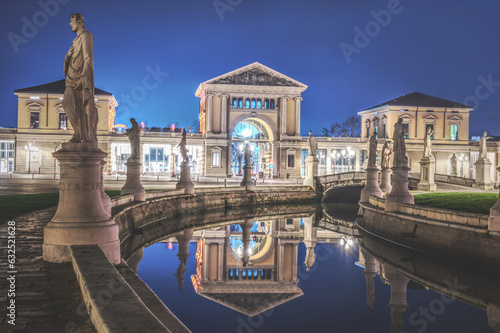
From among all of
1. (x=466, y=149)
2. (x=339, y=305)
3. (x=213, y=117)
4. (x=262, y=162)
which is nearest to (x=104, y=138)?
(x=213, y=117)

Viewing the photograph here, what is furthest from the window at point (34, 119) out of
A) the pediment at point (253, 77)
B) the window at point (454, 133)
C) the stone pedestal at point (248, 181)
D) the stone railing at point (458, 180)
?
the window at point (454, 133)

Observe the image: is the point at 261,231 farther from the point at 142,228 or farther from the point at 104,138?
the point at 104,138

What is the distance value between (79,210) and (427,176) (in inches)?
1246

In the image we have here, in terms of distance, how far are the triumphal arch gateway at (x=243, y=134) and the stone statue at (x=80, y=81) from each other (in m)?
52.3

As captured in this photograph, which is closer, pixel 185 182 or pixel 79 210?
pixel 79 210

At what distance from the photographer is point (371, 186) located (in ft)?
88.6

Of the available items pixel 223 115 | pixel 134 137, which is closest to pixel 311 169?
pixel 134 137

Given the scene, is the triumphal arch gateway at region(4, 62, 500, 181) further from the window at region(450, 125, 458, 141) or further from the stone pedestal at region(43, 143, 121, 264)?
the stone pedestal at region(43, 143, 121, 264)

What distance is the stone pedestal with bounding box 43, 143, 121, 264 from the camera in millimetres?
7566

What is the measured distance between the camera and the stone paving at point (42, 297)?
4699 millimetres

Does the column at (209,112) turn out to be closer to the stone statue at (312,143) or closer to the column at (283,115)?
the column at (283,115)

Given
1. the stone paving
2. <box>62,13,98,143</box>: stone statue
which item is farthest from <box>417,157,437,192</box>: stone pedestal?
the stone paving

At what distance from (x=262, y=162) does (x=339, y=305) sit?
57430mm

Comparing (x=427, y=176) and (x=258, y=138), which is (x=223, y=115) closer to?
(x=258, y=138)
